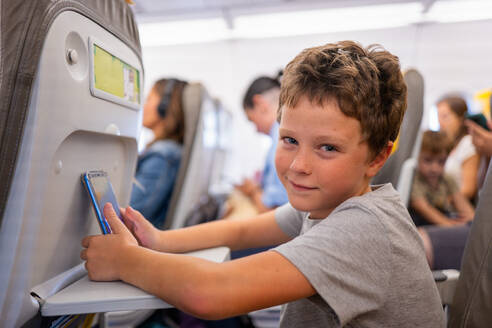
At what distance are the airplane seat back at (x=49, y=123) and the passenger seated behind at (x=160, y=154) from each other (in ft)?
3.05

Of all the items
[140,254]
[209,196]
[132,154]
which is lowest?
[209,196]

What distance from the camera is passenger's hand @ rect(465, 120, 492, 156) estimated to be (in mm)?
1608

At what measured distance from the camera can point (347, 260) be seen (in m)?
0.61

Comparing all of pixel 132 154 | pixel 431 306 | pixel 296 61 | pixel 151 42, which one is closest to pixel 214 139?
pixel 132 154

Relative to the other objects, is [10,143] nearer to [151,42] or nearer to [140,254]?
[140,254]

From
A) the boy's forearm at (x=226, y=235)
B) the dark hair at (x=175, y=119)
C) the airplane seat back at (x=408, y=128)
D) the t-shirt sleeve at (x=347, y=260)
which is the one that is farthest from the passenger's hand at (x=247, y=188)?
the t-shirt sleeve at (x=347, y=260)

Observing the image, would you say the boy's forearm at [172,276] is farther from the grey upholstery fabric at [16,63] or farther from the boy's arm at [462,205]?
the boy's arm at [462,205]

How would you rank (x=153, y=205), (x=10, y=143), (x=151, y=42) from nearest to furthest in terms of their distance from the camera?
(x=10, y=143) < (x=153, y=205) < (x=151, y=42)

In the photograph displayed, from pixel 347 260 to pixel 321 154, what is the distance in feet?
0.64

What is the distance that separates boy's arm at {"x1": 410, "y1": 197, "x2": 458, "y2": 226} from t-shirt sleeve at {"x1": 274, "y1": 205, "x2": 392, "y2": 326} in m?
1.92

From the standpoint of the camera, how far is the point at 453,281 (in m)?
0.98

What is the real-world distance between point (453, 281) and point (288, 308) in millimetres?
477

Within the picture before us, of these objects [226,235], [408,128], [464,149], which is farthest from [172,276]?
[464,149]

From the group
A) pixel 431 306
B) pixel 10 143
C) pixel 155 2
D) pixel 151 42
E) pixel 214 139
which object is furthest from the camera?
pixel 151 42
